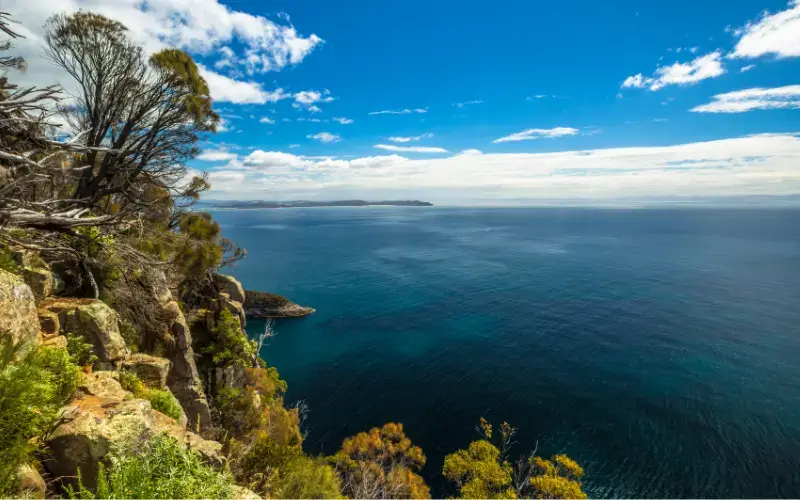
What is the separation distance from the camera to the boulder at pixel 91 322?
12.1m

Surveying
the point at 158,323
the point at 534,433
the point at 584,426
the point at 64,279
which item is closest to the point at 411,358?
the point at 534,433

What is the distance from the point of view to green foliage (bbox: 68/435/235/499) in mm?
6670

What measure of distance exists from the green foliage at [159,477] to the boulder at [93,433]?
0.42 m

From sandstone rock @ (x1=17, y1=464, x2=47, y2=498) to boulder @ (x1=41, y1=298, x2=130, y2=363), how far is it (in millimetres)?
6170

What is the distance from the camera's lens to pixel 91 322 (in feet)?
40.3

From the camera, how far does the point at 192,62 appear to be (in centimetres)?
1808

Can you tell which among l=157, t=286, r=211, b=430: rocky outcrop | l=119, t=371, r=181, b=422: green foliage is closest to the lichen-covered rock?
l=119, t=371, r=181, b=422: green foliage

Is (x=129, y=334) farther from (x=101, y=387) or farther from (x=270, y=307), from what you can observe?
(x=270, y=307)

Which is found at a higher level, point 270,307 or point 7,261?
point 7,261

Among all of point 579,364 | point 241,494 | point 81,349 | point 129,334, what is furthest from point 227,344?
point 579,364

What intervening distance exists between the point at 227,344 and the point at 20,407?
1918cm

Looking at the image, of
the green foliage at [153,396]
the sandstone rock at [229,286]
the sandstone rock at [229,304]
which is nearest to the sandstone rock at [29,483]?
the green foliage at [153,396]

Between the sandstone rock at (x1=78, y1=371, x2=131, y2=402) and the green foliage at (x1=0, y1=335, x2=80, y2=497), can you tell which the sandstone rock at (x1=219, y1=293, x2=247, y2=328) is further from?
the green foliage at (x1=0, y1=335, x2=80, y2=497)

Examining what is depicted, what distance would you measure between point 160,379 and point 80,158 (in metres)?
13.8
